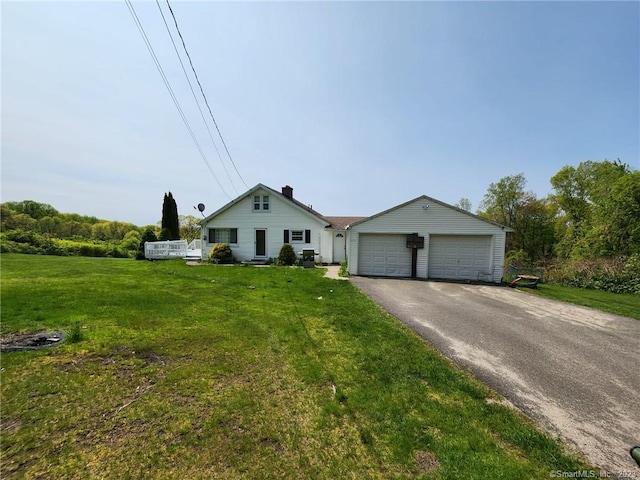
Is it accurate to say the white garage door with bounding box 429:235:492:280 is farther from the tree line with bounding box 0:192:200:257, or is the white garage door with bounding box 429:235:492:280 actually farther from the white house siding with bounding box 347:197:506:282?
the tree line with bounding box 0:192:200:257

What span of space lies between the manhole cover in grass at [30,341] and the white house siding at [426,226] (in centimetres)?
1117

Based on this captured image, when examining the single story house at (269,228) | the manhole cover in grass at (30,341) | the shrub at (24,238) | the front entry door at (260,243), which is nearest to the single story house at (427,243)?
the single story house at (269,228)

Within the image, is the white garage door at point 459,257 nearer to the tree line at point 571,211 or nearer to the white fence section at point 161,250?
the tree line at point 571,211

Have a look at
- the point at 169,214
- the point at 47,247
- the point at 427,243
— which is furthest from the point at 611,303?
the point at 47,247

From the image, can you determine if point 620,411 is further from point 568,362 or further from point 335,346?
point 335,346

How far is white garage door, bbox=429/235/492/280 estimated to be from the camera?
12.9 metres

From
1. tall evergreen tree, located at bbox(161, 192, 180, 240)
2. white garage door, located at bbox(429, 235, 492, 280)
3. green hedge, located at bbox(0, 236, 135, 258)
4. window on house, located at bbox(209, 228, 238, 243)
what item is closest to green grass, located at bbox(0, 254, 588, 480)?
white garage door, located at bbox(429, 235, 492, 280)

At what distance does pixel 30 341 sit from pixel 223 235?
1513cm

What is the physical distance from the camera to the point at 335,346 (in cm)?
458

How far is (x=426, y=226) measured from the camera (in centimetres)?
1320

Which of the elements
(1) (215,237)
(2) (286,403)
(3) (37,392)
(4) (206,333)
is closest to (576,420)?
(2) (286,403)

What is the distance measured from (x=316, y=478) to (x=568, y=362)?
481cm

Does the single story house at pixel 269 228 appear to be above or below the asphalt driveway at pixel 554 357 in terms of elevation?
above

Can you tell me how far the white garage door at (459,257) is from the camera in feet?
42.4
